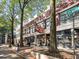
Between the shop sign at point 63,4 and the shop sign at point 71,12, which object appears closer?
the shop sign at point 71,12

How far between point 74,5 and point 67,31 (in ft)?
13.8

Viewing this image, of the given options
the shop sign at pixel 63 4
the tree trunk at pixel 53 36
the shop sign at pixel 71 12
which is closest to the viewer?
the tree trunk at pixel 53 36

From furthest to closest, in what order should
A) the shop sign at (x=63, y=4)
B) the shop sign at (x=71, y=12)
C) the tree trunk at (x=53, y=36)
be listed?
1. the shop sign at (x=63, y=4)
2. the shop sign at (x=71, y=12)
3. the tree trunk at (x=53, y=36)

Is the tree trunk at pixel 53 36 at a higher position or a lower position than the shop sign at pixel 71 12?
lower

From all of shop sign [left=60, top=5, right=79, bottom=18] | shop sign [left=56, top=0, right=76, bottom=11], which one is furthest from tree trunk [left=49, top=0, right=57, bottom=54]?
shop sign [left=56, top=0, right=76, bottom=11]

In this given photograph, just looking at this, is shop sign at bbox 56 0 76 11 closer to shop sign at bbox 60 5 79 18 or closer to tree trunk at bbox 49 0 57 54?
shop sign at bbox 60 5 79 18

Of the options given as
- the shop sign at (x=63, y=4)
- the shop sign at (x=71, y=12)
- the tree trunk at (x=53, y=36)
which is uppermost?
the shop sign at (x=63, y=4)

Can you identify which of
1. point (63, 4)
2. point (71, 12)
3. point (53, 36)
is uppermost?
point (63, 4)

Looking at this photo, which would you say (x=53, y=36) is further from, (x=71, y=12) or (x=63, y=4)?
(x=63, y=4)

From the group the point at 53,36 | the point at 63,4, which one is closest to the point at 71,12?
the point at 63,4

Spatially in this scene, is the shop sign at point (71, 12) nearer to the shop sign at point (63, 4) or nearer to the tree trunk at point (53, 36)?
the shop sign at point (63, 4)

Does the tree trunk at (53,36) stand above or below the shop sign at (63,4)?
below

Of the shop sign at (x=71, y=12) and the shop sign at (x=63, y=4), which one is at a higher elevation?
the shop sign at (x=63, y=4)

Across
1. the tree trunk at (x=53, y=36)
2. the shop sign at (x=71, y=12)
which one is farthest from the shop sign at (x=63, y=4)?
the tree trunk at (x=53, y=36)
